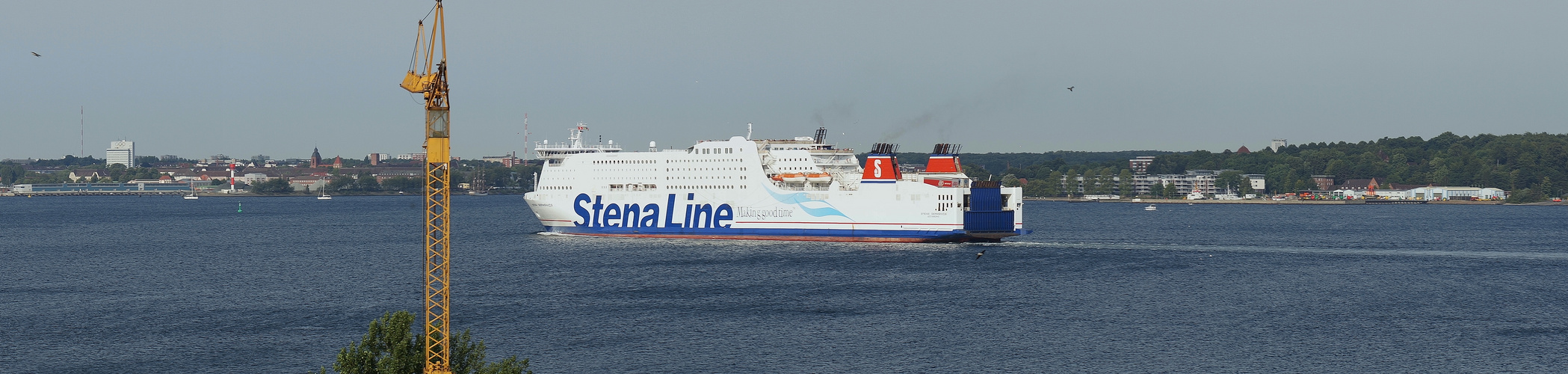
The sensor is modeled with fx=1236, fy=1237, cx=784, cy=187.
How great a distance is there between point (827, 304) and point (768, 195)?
2130 cm

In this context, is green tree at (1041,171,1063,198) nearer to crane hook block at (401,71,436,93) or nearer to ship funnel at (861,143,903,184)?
ship funnel at (861,143,903,184)

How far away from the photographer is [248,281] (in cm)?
4191

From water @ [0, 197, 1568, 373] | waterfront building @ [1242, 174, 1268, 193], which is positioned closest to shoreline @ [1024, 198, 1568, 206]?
waterfront building @ [1242, 174, 1268, 193]

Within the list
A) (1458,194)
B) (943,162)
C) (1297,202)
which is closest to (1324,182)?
(1458,194)

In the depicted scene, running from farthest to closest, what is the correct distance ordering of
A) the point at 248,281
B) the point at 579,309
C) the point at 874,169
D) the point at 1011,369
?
the point at 874,169 → the point at 248,281 → the point at 579,309 → the point at 1011,369

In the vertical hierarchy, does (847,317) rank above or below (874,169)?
below

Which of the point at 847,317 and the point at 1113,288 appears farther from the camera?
the point at 1113,288

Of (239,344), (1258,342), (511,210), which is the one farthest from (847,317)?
(511,210)

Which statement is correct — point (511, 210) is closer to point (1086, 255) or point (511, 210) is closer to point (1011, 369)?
point (1086, 255)

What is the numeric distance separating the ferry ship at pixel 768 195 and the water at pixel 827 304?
1.16 metres

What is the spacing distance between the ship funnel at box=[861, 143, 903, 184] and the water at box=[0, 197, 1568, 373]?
2992 millimetres

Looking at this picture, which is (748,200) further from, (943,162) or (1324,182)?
(1324,182)

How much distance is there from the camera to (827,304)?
116ft

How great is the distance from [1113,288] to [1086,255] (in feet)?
38.9
